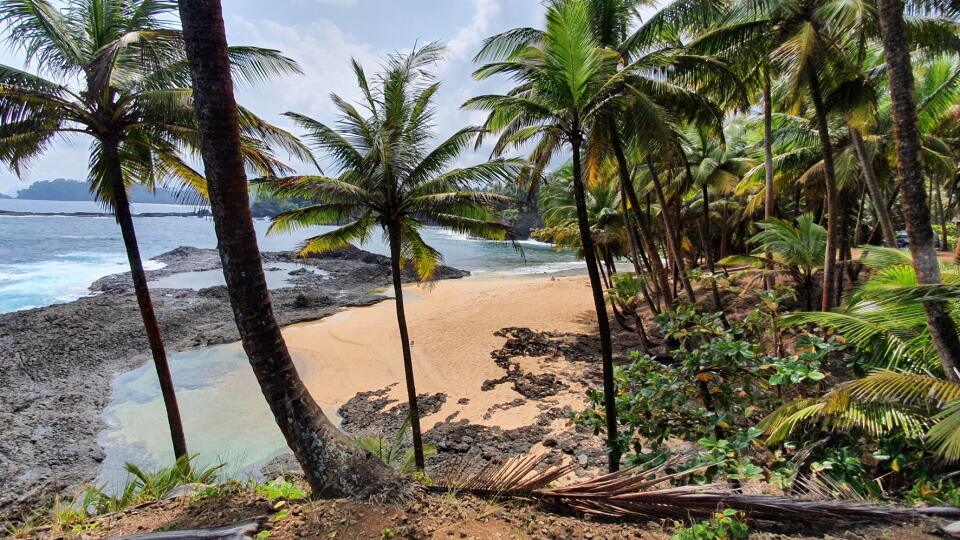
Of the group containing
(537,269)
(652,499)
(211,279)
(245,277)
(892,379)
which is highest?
(245,277)

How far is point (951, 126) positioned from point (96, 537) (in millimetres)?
23782

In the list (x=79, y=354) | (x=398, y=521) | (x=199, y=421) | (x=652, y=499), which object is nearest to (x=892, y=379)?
(x=652, y=499)

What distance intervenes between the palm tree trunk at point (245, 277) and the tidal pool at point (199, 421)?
4.96 metres

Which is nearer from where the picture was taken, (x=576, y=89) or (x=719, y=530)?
(x=719, y=530)

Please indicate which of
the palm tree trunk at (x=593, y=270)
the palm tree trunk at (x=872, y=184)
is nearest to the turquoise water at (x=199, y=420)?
the palm tree trunk at (x=593, y=270)

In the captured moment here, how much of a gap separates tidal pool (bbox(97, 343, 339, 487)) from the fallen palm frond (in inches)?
241

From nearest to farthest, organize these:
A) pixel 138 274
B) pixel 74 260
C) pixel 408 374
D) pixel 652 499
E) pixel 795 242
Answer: pixel 652 499 < pixel 138 274 < pixel 408 374 < pixel 795 242 < pixel 74 260

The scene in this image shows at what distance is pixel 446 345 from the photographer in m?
15.2

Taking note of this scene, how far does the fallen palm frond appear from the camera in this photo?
2.82m

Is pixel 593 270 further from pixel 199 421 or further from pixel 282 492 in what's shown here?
pixel 199 421

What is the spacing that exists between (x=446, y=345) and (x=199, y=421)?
761cm

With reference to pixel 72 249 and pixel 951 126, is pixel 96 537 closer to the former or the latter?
pixel 951 126

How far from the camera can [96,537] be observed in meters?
3.12

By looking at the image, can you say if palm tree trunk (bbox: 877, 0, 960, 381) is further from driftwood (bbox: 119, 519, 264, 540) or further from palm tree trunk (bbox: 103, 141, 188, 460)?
palm tree trunk (bbox: 103, 141, 188, 460)
